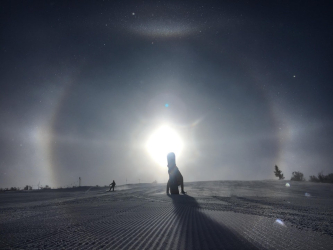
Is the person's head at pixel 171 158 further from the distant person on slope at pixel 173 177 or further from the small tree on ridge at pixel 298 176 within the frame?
the small tree on ridge at pixel 298 176

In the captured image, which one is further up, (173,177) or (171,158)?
(171,158)

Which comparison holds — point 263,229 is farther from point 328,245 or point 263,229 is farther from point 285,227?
point 328,245

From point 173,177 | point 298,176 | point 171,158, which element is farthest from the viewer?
point 298,176

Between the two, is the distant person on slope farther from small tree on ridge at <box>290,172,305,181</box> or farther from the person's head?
small tree on ridge at <box>290,172,305,181</box>

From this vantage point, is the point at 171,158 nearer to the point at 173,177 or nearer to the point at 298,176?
the point at 173,177

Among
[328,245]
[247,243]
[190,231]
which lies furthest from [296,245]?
[190,231]

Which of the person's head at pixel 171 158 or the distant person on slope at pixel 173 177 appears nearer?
the distant person on slope at pixel 173 177

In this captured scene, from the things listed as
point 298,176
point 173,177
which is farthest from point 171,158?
point 298,176

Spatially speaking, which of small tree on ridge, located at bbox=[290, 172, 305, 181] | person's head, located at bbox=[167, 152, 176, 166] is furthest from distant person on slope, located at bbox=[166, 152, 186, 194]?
small tree on ridge, located at bbox=[290, 172, 305, 181]

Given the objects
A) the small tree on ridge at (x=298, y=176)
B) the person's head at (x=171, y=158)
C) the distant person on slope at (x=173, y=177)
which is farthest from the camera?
the small tree on ridge at (x=298, y=176)

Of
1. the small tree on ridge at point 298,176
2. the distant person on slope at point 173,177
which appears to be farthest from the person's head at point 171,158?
the small tree on ridge at point 298,176
